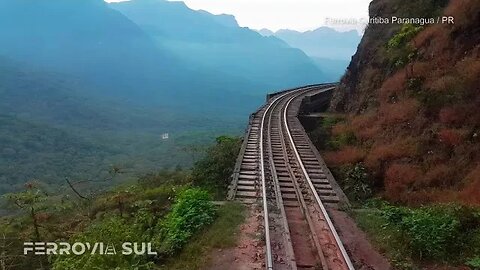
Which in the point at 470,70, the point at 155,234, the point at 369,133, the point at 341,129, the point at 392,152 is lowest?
the point at 155,234

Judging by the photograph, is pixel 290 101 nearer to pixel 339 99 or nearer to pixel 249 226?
pixel 339 99

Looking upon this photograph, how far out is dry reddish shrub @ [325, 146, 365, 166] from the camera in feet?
49.6

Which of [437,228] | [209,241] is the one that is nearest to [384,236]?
[437,228]

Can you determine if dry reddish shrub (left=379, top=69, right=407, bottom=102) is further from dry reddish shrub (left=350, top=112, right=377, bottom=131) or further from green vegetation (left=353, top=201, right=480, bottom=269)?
green vegetation (left=353, top=201, right=480, bottom=269)

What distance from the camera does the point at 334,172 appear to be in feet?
48.6

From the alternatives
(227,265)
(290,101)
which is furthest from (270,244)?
(290,101)

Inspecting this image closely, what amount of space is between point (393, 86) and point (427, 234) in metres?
11.8

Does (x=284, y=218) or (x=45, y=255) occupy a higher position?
(x=284, y=218)

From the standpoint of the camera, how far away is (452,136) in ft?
42.4

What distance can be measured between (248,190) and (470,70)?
342 inches

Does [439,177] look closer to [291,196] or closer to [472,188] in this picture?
[472,188]

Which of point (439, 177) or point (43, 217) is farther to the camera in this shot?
point (43, 217)

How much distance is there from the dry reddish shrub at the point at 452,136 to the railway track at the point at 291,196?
363 cm

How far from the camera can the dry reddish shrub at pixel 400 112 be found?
1576cm
